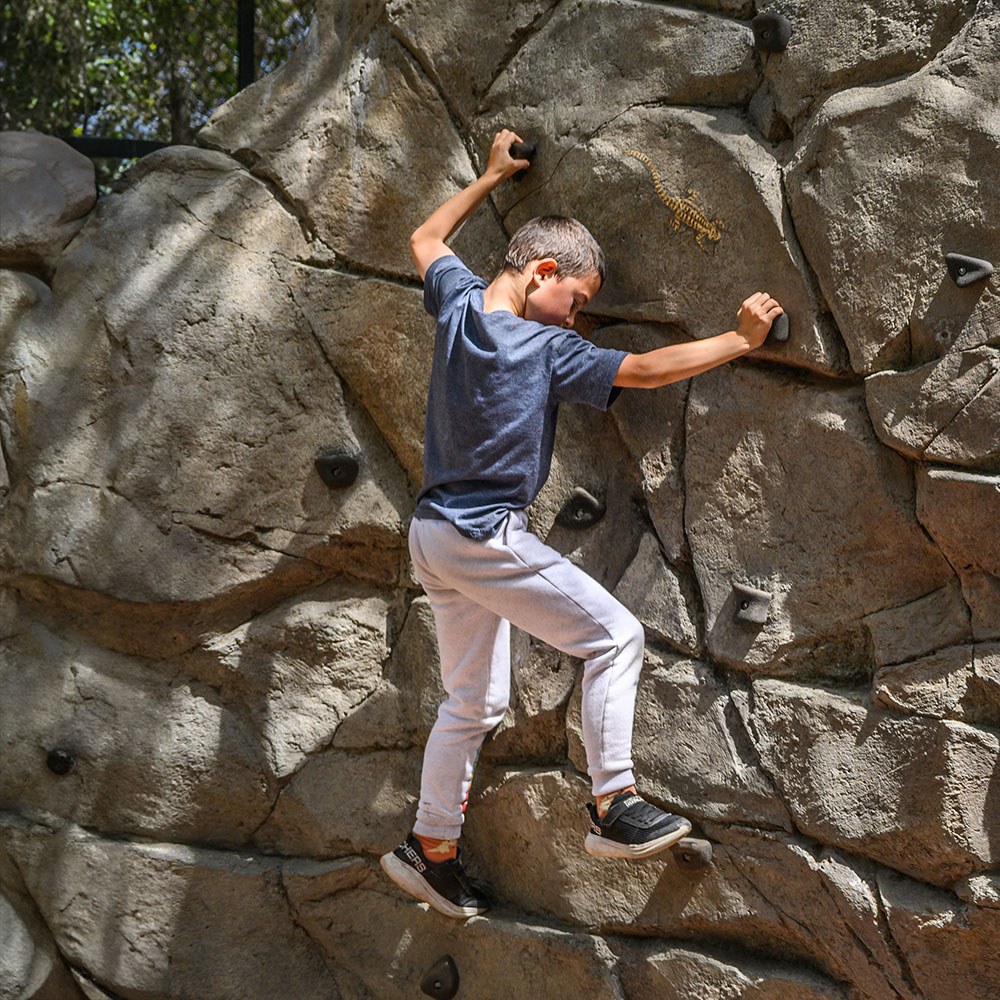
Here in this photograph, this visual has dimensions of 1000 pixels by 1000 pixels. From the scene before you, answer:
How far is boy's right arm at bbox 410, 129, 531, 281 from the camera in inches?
109

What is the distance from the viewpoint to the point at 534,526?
2926 mm

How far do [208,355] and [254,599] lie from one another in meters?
0.68

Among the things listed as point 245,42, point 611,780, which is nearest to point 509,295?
point 611,780

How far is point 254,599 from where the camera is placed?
315 centimetres

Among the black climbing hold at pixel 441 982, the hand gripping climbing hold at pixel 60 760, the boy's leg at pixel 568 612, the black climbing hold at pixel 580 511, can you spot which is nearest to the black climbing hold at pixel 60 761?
the hand gripping climbing hold at pixel 60 760

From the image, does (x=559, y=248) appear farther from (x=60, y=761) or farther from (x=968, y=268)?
(x=60, y=761)

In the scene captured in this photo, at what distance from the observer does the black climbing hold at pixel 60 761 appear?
3.13 metres

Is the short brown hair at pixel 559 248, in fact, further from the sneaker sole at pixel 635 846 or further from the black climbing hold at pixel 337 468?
the sneaker sole at pixel 635 846

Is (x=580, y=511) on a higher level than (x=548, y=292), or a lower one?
lower

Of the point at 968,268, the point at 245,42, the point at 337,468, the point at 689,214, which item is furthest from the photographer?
the point at 245,42

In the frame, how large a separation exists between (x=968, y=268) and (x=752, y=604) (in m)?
Result: 0.86

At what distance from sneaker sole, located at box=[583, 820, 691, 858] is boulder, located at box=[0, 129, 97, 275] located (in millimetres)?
2152

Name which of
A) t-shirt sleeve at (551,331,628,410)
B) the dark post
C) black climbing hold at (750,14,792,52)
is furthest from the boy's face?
the dark post

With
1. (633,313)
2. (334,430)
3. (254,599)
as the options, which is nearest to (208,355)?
Result: (334,430)
